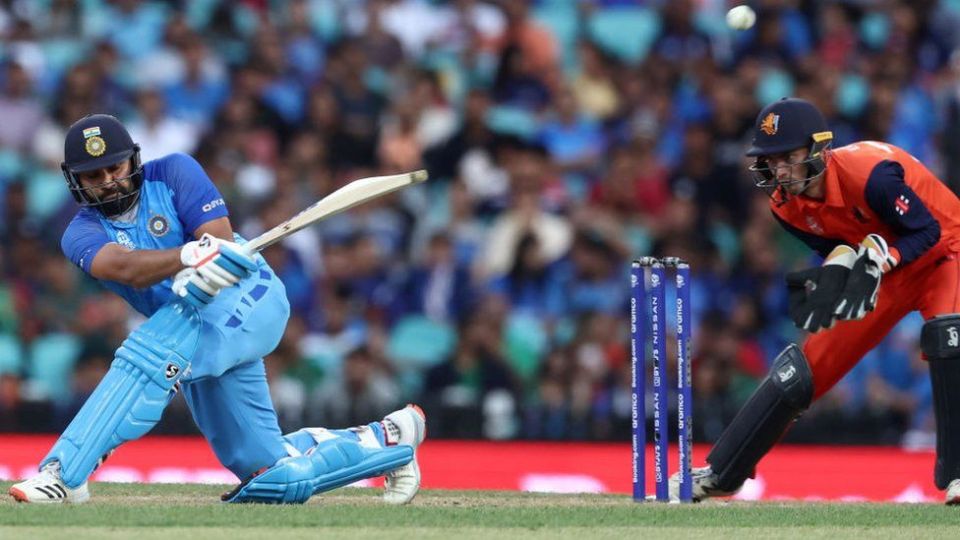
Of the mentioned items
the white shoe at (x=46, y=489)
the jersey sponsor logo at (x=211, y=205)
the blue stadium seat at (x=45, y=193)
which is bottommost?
the white shoe at (x=46, y=489)

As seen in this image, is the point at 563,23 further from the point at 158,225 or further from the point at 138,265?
the point at 138,265

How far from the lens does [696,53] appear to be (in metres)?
11.4

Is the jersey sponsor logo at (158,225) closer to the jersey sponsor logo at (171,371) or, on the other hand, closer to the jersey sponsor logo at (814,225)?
the jersey sponsor logo at (171,371)

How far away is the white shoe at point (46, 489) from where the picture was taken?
6.25 meters

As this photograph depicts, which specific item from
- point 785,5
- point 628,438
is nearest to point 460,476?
point 628,438

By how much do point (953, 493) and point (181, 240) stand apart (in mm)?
3157

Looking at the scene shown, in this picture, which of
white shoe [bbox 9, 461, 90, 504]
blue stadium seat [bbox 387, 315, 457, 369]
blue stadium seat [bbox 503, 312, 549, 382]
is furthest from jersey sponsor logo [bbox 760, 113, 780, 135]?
blue stadium seat [bbox 387, 315, 457, 369]

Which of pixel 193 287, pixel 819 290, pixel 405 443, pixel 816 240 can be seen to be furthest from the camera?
pixel 816 240

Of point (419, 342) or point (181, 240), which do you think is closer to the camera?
point (181, 240)

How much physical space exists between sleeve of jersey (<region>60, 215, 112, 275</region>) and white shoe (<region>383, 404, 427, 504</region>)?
1.39 m

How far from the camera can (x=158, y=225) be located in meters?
6.58

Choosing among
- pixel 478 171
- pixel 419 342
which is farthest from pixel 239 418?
pixel 478 171

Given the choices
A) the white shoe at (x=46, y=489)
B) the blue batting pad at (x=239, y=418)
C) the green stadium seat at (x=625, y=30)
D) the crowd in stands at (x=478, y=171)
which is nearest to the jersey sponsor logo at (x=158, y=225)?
the blue batting pad at (x=239, y=418)

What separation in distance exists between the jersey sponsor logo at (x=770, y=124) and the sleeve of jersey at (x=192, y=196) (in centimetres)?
215
